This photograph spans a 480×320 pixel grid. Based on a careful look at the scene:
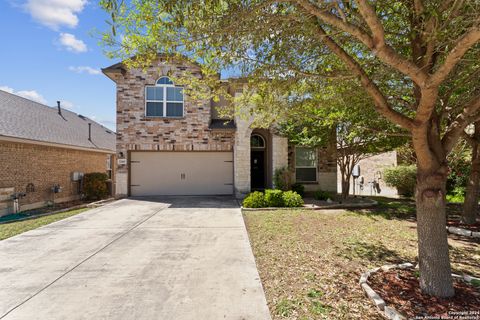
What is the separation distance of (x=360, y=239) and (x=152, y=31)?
599cm

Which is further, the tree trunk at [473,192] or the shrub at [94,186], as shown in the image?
the shrub at [94,186]

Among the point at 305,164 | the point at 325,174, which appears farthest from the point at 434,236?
the point at 325,174

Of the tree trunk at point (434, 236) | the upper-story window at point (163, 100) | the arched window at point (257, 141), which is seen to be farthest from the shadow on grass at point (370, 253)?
the upper-story window at point (163, 100)

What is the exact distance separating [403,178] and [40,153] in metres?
18.3

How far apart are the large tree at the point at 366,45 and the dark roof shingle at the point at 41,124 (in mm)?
9601

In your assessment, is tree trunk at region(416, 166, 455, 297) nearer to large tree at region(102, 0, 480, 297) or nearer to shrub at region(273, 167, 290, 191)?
large tree at region(102, 0, 480, 297)

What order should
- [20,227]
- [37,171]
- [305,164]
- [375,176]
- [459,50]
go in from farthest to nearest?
[375,176] → [305,164] → [37,171] → [20,227] → [459,50]

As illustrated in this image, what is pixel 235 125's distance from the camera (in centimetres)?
1252

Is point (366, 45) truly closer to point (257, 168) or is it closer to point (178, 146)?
point (178, 146)

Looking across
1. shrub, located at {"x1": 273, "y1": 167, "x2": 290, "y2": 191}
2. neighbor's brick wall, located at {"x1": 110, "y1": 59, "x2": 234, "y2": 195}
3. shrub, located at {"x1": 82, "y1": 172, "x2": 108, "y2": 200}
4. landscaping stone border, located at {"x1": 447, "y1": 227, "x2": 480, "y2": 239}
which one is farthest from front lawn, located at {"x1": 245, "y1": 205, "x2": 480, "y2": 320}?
shrub, located at {"x1": 82, "y1": 172, "x2": 108, "y2": 200}

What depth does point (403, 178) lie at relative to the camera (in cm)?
1353

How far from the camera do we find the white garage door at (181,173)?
1281cm

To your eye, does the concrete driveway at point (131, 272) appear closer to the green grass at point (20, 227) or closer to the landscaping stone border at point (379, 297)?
the green grass at point (20, 227)

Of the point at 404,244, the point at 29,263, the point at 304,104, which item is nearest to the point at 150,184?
the point at 29,263
